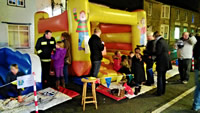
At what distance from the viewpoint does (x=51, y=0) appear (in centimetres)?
1084

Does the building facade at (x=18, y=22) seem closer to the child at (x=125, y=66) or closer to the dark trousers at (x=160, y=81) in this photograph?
the child at (x=125, y=66)

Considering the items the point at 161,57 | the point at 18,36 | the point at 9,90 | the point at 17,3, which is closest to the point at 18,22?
the point at 18,36

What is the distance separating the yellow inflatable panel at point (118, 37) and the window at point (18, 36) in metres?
5.58

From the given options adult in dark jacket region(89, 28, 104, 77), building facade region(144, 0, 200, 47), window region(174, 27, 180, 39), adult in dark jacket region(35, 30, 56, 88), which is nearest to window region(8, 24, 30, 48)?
adult in dark jacket region(35, 30, 56, 88)

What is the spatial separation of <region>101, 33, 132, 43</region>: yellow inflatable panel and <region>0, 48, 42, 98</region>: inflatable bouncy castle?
4.16 metres

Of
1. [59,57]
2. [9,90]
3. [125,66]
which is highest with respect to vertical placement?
[59,57]

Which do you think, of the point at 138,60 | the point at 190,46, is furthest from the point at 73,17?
the point at 190,46

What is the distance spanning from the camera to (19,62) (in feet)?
12.7

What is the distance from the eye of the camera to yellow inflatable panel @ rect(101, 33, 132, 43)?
277 inches

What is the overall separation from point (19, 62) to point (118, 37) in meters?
4.64

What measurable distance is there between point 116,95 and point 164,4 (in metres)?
15.5

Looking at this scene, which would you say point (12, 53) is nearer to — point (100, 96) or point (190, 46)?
point (100, 96)

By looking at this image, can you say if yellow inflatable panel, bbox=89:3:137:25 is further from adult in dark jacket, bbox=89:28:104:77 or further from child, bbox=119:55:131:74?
child, bbox=119:55:131:74

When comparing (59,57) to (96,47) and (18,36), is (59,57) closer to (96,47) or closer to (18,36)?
(96,47)
